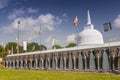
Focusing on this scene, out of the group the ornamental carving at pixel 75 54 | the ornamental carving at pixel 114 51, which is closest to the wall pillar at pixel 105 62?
the ornamental carving at pixel 114 51

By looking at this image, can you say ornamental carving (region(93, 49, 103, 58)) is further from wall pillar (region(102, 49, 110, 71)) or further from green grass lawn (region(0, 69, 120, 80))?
green grass lawn (region(0, 69, 120, 80))

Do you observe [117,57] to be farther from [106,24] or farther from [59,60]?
[59,60]

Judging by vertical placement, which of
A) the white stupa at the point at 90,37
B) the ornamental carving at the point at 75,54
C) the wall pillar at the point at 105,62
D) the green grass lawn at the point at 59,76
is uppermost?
the white stupa at the point at 90,37

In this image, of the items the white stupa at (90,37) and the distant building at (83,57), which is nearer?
the distant building at (83,57)

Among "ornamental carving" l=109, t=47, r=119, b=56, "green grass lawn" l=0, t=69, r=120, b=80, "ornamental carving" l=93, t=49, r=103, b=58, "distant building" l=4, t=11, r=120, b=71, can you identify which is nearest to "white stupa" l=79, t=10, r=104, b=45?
"distant building" l=4, t=11, r=120, b=71

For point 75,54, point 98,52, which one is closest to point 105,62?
point 98,52

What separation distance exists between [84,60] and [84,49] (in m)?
2.73

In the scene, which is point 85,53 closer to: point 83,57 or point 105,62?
point 83,57

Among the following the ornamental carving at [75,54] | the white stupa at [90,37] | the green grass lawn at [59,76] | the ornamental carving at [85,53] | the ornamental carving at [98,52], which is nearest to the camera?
the green grass lawn at [59,76]

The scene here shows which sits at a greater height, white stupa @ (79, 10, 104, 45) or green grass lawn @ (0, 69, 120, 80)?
A: white stupa @ (79, 10, 104, 45)

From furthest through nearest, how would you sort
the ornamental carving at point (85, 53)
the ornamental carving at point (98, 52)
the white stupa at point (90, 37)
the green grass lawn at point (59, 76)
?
the white stupa at point (90, 37)
the ornamental carving at point (85, 53)
the ornamental carving at point (98, 52)
the green grass lawn at point (59, 76)

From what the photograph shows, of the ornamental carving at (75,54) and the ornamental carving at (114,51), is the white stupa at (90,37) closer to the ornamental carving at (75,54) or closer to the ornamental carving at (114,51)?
the ornamental carving at (75,54)

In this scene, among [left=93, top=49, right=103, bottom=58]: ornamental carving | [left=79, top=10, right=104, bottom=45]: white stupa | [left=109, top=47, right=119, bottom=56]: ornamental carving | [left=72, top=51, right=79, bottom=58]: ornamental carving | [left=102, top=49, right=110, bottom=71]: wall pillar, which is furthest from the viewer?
[left=79, top=10, right=104, bottom=45]: white stupa

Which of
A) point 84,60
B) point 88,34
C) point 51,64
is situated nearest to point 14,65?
point 51,64
